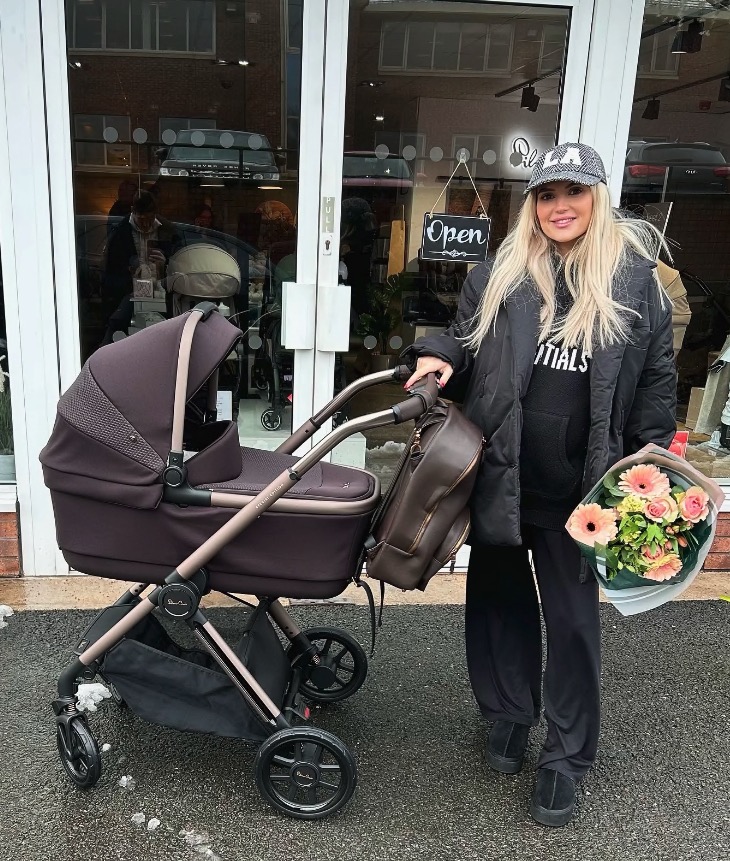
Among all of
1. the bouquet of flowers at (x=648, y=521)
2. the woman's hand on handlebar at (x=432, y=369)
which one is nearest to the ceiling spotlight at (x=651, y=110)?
the woman's hand on handlebar at (x=432, y=369)

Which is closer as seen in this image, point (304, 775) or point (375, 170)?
point (304, 775)

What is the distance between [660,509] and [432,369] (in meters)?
0.78

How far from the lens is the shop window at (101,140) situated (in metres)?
3.67

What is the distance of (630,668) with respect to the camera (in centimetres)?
329

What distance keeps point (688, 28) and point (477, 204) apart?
1584mm

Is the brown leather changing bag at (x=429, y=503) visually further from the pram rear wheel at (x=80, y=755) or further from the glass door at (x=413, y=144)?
the glass door at (x=413, y=144)

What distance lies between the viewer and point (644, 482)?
201 cm

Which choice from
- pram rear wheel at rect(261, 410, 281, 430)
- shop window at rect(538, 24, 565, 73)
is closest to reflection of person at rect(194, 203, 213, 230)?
pram rear wheel at rect(261, 410, 281, 430)

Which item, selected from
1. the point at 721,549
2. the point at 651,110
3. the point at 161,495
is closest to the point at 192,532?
the point at 161,495

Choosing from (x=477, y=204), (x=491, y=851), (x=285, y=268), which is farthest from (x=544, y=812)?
(x=477, y=204)

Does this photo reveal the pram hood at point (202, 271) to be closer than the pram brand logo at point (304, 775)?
No

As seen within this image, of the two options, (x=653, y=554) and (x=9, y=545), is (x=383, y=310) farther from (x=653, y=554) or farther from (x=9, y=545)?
(x=653, y=554)

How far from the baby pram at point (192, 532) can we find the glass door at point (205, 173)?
1.66 meters

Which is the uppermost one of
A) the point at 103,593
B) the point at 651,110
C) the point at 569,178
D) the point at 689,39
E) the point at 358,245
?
the point at 689,39
